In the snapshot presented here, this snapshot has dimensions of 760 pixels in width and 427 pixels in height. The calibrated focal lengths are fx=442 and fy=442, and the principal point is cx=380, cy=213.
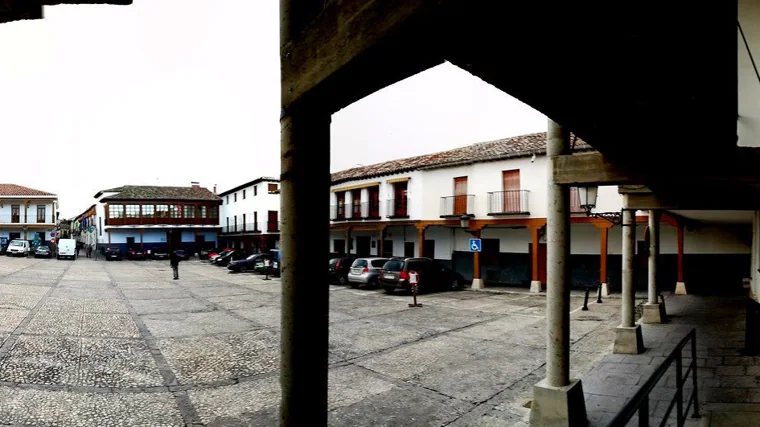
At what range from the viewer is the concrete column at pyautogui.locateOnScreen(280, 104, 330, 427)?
1.68 m

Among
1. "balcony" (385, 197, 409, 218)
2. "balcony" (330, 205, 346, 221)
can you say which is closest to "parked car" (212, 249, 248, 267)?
"balcony" (330, 205, 346, 221)

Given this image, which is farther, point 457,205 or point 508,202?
point 457,205

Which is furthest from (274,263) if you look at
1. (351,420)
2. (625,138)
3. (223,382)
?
(625,138)

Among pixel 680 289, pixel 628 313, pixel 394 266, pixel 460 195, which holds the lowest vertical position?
pixel 680 289

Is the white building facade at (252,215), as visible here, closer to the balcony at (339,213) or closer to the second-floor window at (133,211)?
the second-floor window at (133,211)

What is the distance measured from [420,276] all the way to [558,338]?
12.0m

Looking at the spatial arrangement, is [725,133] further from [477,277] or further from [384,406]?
[477,277]

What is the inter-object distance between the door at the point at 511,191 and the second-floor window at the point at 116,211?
3623 cm

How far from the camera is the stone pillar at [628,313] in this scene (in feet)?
24.9

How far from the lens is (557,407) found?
4.44 metres

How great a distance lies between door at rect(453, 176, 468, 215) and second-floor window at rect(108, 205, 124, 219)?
33817 millimetres

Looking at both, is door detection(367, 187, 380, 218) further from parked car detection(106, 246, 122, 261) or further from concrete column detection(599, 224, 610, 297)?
parked car detection(106, 246, 122, 261)

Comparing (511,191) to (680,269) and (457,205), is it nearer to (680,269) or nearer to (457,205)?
(457,205)

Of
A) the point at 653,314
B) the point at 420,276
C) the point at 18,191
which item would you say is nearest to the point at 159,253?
the point at 18,191
